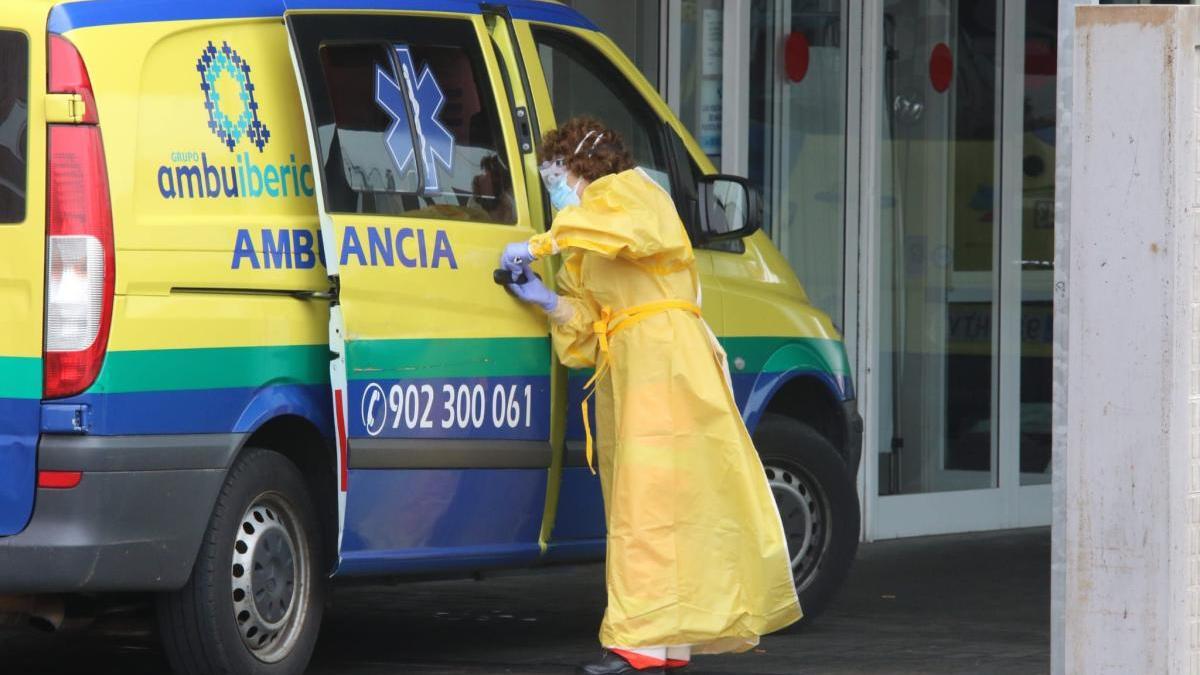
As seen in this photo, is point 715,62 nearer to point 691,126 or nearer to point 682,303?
point 691,126

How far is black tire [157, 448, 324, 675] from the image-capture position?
6.11 metres

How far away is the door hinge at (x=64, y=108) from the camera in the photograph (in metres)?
5.75

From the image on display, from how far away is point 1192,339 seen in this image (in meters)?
5.27

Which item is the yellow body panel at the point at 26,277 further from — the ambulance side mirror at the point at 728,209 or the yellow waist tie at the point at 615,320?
the ambulance side mirror at the point at 728,209

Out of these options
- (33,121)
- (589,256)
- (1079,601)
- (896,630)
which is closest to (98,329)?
(33,121)

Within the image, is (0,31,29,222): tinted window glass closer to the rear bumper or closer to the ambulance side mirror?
the rear bumper

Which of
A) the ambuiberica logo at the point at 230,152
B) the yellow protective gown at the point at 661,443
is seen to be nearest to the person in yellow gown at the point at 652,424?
the yellow protective gown at the point at 661,443

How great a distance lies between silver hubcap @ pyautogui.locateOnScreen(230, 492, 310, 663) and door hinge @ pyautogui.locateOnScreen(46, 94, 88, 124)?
1.11 metres

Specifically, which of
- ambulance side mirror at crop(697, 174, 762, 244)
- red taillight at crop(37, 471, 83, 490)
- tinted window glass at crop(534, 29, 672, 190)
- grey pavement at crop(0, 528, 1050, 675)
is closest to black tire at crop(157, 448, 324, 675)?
grey pavement at crop(0, 528, 1050, 675)

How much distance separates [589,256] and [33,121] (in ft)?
5.80

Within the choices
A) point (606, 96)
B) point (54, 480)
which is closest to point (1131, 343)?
point (54, 480)

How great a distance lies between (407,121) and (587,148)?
506 mm

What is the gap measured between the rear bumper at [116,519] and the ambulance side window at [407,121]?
0.90 meters

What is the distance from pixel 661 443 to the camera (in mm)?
6758
